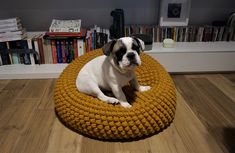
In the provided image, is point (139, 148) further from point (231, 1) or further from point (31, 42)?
point (231, 1)

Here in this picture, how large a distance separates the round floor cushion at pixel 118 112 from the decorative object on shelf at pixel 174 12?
3.26 feet

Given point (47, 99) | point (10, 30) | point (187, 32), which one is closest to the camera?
point (47, 99)

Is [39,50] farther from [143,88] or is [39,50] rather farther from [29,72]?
[143,88]

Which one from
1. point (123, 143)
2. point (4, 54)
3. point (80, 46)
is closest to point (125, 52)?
point (123, 143)

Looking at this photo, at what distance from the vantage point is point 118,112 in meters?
1.30

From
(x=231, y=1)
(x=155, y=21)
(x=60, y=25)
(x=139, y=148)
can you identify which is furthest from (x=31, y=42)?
(x=231, y=1)

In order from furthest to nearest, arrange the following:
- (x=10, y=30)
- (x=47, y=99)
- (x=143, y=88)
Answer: (x=10, y=30) < (x=47, y=99) < (x=143, y=88)

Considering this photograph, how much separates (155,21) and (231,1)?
83cm

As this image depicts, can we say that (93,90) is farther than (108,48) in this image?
Yes

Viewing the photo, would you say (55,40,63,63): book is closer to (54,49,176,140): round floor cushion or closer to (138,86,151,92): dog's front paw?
(54,49,176,140): round floor cushion

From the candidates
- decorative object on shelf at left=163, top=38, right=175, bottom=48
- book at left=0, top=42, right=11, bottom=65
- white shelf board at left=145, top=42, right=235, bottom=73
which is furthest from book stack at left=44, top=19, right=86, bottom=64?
decorative object on shelf at left=163, top=38, right=175, bottom=48

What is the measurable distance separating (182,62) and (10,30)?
168cm

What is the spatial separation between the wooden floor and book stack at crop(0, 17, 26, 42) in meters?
0.45

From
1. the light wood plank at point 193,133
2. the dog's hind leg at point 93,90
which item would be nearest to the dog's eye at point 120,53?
the dog's hind leg at point 93,90
